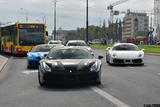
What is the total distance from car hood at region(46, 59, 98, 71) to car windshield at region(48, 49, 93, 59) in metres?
0.85

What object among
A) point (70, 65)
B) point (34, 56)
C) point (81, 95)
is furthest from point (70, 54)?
point (34, 56)

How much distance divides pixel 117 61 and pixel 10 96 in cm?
1027

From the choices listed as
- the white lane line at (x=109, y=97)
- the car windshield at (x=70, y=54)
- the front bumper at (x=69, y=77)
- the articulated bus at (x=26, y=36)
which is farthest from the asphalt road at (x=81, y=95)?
the articulated bus at (x=26, y=36)

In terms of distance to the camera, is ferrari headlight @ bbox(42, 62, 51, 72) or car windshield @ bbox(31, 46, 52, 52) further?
car windshield @ bbox(31, 46, 52, 52)

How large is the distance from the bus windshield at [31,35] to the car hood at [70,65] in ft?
56.5

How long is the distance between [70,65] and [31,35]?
58.5ft

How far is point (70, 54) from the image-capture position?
10805 millimetres

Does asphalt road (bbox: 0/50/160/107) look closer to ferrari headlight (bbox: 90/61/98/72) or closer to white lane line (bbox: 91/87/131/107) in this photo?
white lane line (bbox: 91/87/131/107)

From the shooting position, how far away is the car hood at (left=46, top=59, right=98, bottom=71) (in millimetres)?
9320

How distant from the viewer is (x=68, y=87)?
9.73 m

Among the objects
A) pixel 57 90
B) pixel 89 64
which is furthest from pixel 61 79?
pixel 89 64

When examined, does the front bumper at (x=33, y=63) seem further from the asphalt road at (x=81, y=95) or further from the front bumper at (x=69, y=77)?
the front bumper at (x=69, y=77)

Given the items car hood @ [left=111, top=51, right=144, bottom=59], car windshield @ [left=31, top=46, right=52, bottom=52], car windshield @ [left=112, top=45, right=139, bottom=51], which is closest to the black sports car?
car windshield @ [left=31, top=46, right=52, bottom=52]

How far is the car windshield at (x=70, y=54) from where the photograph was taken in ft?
34.7
